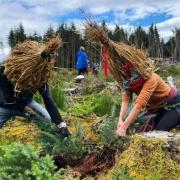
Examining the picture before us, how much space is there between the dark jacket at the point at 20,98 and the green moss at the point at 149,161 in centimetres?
165

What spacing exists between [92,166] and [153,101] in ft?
3.95

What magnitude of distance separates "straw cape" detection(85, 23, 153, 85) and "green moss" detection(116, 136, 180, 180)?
112 cm

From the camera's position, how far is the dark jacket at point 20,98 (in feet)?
20.9

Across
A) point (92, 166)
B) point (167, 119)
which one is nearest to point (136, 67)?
point (167, 119)

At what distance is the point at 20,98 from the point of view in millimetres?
6691

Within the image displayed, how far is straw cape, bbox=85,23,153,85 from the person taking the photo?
5.85 meters

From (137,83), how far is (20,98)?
1571 millimetres

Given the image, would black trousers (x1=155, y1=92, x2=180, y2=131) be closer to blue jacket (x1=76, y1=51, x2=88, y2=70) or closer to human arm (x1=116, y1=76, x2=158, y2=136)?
human arm (x1=116, y1=76, x2=158, y2=136)

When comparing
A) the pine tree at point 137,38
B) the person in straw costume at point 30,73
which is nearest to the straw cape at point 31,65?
the person in straw costume at point 30,73

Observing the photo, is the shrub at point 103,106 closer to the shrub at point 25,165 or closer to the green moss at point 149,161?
the green moss at point 149,161

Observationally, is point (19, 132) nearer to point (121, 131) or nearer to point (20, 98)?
point (20, 98)

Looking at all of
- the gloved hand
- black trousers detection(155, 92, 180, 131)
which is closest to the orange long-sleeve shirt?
black trousers detection(155, 92, 180, 131)

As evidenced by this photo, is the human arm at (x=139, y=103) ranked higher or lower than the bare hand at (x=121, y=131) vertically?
higher

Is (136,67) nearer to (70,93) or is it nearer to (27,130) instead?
(27,130)
